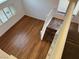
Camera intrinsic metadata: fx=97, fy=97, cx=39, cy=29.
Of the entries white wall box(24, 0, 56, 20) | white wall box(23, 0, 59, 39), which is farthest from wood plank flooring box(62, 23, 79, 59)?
white wall box(24, 0, 56, 20)

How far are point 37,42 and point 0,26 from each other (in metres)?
0.89

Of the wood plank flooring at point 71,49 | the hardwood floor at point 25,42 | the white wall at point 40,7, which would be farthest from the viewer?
the white wall at point 40,7

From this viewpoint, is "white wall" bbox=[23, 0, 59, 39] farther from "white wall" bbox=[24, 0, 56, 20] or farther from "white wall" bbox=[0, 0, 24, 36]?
"white wall" bbox=[0, 0, 24, 36]

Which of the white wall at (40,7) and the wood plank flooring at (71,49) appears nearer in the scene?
the wood plank flooring at (71,49)

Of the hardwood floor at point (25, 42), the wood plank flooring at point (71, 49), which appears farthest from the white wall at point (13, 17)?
the wood plank flooring at point (71, 49)

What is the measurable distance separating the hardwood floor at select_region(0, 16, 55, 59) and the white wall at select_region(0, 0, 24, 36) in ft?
0.32

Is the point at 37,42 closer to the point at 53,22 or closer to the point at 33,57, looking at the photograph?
the point at 33,57

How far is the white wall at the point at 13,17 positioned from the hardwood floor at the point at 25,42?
0.10m

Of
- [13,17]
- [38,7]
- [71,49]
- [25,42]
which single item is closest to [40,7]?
[38,7]

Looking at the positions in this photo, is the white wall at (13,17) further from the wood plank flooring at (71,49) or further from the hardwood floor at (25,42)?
the wood plank flooring at (71,49)

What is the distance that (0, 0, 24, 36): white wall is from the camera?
222 cm

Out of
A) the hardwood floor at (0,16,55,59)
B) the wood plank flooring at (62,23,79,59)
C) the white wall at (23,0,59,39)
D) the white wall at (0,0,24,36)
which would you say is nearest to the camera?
the wood plank flooring at (62,23,79,59)

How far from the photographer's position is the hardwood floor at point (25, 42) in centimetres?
190

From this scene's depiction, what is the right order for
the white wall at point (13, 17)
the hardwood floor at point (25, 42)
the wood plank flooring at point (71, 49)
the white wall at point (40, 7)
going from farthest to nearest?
1. the white wall at point (40, 7)
2. the white wall at point (13, 17)
3. the hardwood floor at point (25, 42)
4. the wood plank flooring at point (71, 49)
